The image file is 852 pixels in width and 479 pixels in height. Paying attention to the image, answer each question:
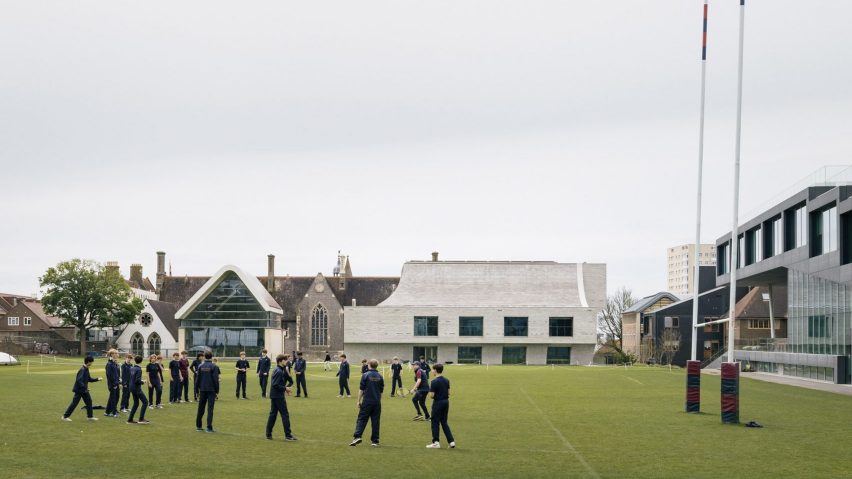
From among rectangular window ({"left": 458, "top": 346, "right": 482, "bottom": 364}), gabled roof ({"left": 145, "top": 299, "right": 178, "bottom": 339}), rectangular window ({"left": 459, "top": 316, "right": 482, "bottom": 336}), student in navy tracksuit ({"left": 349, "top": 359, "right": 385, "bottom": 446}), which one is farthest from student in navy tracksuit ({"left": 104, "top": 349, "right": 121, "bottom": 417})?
gabled roof ({"left": 145, "top": 299, "right": 178, "bottom": 339})

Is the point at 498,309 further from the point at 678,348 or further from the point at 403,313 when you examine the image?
the point at 678,348

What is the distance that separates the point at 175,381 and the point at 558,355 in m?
76.3

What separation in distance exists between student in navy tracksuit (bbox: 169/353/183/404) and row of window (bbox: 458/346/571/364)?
73.2m

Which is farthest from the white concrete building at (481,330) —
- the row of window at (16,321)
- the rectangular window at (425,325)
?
the row of window at (16,321)

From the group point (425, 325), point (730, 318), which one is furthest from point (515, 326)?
point (730, 318)

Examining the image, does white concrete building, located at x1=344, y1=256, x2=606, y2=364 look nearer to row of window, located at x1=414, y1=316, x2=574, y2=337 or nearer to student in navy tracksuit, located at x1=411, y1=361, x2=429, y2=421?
row of window, located at x1=414, y1=316, x2=574, y2=337

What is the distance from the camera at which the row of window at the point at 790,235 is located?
56.2 meters

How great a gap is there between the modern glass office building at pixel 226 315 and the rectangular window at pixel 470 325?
72.7ft

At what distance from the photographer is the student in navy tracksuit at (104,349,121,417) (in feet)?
85.1

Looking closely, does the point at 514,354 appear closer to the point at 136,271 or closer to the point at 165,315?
the point at 165,315

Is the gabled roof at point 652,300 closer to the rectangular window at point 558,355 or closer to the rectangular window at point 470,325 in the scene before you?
the rectangular window at point 558,355

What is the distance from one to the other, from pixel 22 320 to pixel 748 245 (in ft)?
292

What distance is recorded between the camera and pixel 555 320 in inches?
4117

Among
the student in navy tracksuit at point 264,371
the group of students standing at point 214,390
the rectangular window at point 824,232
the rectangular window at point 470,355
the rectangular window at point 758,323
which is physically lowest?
the rectangular window at point 470,355
